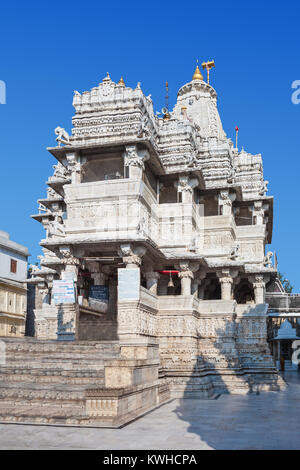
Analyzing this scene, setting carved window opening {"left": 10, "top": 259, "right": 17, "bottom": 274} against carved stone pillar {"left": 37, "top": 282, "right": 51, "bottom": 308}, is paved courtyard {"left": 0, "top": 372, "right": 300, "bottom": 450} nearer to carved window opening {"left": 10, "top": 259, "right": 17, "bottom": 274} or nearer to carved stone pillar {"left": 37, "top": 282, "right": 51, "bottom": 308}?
carved stone pillar {"left": 37, "top": 282, "right": 51, "bottom": 308}

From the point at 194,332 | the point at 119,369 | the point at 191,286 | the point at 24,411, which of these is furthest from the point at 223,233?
the point at 24,411

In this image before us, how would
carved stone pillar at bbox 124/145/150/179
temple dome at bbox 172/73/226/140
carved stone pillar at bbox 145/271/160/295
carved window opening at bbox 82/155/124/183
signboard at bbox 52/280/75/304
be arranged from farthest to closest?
temple dome at bbox 172/73/226/140
carved window opening at bbox 82/155/124/183
carved stone pillar at bbox 145/271/160/295
carved stone pillar at bbox 124/145/150/179
signboard at bbox 52/280/75/304

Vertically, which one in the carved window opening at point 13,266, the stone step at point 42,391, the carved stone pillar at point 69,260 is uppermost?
the carved window opening at point 13,266

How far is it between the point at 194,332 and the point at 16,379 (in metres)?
8.60

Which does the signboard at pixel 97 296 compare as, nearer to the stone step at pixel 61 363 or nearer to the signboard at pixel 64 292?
the signboard at pixel 64 292

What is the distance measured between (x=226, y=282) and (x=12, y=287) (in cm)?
2084

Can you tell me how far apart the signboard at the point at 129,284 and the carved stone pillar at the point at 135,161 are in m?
3.95

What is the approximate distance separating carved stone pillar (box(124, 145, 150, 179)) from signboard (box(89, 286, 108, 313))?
16.0 ft

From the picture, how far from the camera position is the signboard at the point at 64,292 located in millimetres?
18844

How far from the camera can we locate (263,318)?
2455cm

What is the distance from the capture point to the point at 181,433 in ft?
34.7

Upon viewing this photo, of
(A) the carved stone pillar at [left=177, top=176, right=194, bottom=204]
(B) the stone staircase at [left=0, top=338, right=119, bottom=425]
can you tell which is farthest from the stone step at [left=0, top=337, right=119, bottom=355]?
(A) the carved stone pillar at [left=177, top=176, right=194, bottom=204]

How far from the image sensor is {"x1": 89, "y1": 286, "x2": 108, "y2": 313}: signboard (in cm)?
2119

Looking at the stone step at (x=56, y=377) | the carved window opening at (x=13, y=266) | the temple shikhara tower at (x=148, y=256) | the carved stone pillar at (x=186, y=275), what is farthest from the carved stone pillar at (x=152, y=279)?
the carved window opening at (x=13, y=266)
